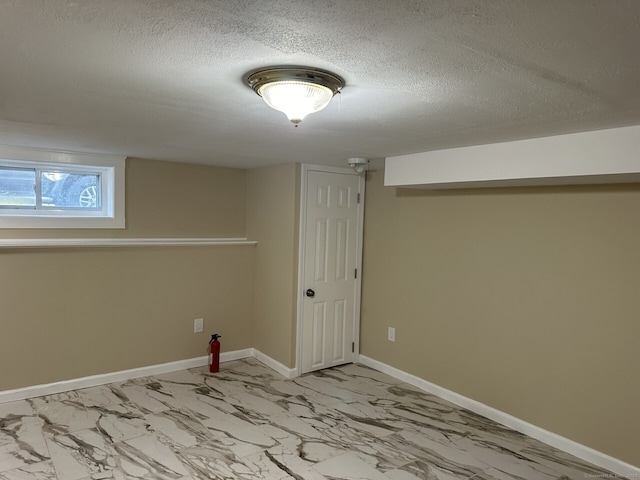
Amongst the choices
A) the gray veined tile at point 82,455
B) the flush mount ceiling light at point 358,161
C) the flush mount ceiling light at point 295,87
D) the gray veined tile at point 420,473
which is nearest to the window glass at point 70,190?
the gray veined tile at point 82,455

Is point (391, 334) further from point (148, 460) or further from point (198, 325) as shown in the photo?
point (148, 460)

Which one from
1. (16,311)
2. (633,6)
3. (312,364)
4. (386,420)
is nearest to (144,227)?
(16,311)

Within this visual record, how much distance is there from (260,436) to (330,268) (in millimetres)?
1726

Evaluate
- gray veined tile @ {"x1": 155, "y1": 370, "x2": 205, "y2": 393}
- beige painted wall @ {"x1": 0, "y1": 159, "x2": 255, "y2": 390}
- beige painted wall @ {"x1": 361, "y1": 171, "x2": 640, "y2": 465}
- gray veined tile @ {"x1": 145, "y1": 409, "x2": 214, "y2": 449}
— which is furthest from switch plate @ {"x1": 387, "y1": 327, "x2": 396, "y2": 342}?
gray veined tile @ {"x1": 145, "y1": 409, "x2": 214, "y2": 449}

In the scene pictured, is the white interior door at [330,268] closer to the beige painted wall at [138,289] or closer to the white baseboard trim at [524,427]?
the white baseboard trim at [524,427]

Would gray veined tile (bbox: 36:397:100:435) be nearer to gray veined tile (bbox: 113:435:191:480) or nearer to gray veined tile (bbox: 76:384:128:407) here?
gray veined tile (bbox: 76:384:128:407)

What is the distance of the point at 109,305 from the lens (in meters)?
3.85

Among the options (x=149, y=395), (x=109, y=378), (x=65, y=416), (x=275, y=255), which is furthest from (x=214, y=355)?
(x=65, y=416)

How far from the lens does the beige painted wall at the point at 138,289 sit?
11.5 ft

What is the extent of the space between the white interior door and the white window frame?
165 cm

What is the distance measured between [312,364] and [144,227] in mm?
2017

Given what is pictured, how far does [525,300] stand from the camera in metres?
3.14

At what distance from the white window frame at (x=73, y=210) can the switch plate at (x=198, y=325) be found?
114 cm

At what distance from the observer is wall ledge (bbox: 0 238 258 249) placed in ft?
11.2
